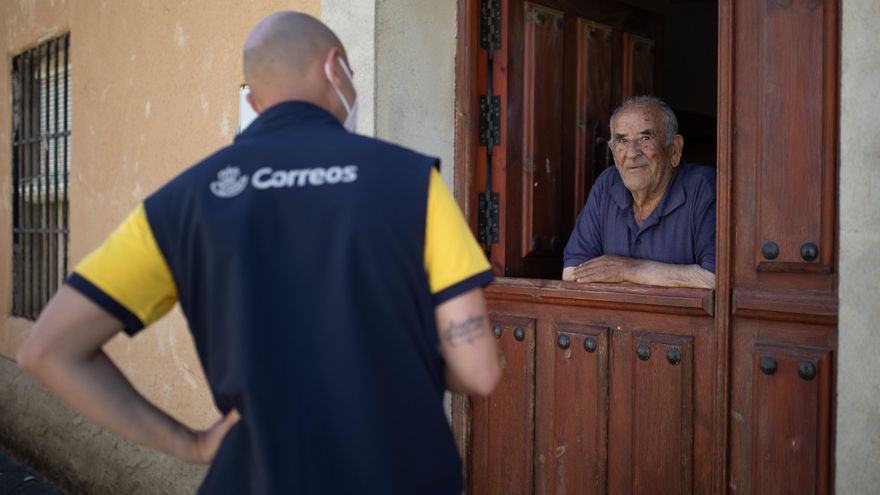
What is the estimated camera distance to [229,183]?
1474 mm

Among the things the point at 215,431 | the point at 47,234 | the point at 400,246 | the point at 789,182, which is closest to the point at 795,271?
the point at 789,182

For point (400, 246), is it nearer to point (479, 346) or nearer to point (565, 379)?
point (479, 346)

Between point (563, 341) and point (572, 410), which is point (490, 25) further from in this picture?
point (572, 410)

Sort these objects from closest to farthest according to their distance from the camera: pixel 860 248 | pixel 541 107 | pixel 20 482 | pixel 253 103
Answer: pixel 253 103, pixel 860 248, pixel 541 107, pixel 20 482

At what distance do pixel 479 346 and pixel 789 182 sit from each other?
4.32ft

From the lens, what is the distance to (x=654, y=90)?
4055 mm

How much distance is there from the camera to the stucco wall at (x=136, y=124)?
4.09m

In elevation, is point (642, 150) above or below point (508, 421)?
above

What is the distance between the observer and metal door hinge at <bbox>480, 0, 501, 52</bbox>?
10.8 feet

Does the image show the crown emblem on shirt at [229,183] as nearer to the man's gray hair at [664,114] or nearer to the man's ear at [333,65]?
the man's ear at [333,65]

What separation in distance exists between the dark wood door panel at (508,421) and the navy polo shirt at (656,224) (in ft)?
1.11

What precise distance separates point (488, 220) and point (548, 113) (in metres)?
0.51

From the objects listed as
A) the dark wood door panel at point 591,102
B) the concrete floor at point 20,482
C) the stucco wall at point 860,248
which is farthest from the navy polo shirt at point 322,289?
the concrete floor at point 20,482

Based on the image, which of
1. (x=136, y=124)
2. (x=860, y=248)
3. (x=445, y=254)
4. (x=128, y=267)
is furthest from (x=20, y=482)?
(x=860, y=248)
